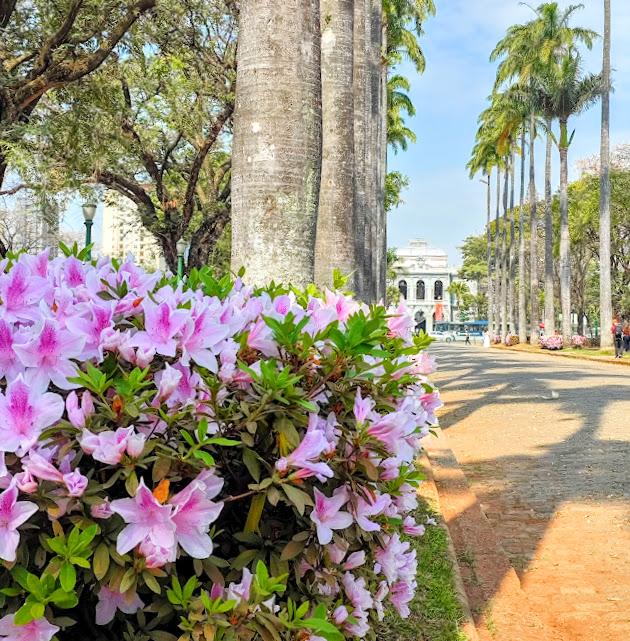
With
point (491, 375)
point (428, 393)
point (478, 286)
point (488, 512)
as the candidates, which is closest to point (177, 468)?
point (428, 393)

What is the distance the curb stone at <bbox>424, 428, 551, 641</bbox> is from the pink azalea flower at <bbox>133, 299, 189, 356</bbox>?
7.31 feet

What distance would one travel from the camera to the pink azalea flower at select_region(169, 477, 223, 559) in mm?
1464

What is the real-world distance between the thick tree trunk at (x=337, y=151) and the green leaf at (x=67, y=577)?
16.9ft

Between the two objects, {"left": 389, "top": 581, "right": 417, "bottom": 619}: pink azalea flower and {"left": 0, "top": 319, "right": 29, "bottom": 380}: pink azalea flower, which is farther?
{"left": 389, "top": 581, "right": 417, "bottom": 619}: pink azalea flower

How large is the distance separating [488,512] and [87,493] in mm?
4877

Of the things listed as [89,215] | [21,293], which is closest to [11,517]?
[21,293]

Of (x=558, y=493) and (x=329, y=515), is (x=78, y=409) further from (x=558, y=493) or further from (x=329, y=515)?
(x=558, y=493)

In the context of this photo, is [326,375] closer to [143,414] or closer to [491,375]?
[143,414]

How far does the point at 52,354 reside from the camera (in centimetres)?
155

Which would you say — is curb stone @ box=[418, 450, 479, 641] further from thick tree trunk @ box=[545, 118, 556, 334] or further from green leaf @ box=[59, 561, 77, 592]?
thick tree trunk @ box=[545, 118, 556, 334]

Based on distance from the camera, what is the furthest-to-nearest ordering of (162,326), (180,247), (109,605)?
1. (180,247)
2. (162,326)
3. (109,605)

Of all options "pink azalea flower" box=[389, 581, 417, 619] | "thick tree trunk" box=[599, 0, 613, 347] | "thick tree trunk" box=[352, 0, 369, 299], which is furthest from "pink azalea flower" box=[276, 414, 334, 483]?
"thick tree trunk" box=[599, 0, 613, 347]

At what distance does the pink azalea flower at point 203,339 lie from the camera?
65.9 inches

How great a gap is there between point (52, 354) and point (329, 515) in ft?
2.30
